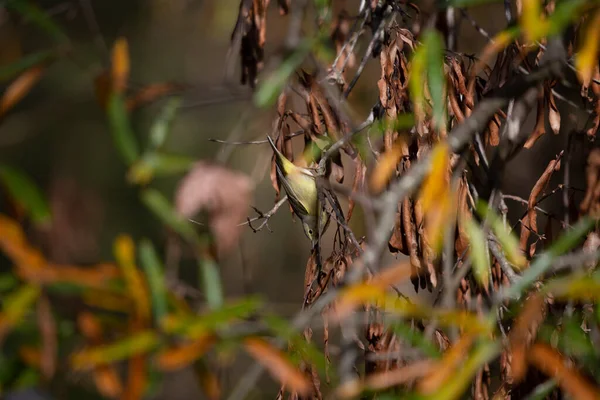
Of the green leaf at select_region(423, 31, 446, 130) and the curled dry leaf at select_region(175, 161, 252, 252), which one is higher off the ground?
the green leaf at select_region(423, 31, 446, 130)

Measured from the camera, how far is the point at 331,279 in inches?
42.9

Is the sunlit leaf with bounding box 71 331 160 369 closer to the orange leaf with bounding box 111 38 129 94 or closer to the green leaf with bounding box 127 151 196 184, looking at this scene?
the green leaf with bounding box 127 151 196 184

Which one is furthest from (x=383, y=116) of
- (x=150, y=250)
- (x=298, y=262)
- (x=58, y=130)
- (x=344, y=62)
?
(x=58, y=130)

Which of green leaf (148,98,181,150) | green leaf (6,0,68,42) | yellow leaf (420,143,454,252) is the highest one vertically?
green leaf (6,0,68,42)

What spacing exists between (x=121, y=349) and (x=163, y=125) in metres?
0.46

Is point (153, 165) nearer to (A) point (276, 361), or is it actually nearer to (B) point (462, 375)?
(A) point (276, 361)

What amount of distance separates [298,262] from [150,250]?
423 centimetres

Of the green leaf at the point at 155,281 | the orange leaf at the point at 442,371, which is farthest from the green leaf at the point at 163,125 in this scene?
the orange leaf at the point at 442,371

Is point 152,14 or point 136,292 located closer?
point 136,292

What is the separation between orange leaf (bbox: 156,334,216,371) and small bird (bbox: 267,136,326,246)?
433 millimetres

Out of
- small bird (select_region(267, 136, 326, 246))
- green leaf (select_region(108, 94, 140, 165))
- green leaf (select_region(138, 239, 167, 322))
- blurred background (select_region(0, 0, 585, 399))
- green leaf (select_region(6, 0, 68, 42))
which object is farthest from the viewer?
blurred background (select_region(0, 0, 585, 399))

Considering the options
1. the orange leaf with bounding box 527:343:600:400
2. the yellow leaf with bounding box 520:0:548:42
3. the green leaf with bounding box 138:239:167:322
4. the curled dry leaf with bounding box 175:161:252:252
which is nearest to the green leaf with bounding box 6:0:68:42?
the curled dry leaf with bounding box 175:161:252:252

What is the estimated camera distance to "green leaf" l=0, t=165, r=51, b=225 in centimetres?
77

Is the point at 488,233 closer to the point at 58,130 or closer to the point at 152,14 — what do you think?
the point at 152,14
